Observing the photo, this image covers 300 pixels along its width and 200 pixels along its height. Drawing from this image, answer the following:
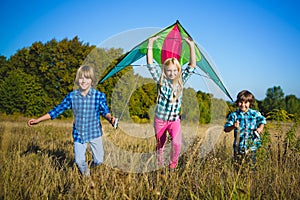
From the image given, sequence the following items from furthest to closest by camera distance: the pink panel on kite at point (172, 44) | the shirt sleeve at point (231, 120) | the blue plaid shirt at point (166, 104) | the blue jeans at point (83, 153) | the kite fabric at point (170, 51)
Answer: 1. the pink panel on kite at point (172, 44)
2. the kite fabric at point (170, 51)
3. the shirt sleeve at point (231, 120)
4. the blue plaid shirt at point (166, 104)
5. the blue jeans at point (83, 153)

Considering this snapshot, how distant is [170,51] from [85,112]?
2492 millimetres

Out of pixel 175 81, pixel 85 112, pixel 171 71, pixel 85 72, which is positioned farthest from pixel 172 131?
pixel 85 72

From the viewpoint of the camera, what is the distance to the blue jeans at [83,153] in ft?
12.4

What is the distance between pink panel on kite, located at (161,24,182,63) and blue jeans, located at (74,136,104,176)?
2.31 metres

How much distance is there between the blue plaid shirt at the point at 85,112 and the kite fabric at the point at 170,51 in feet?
3.42

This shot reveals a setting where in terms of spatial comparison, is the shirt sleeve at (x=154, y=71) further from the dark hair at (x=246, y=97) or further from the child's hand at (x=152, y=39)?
the dark hair at (x=246, y=97)

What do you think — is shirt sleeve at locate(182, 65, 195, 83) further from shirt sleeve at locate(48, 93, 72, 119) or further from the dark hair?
shirt sleeve at locate(48, 93, 72, 119)

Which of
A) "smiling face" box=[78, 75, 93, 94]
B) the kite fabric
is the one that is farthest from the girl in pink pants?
"smiling face" box=[78, 75, 93, 94]

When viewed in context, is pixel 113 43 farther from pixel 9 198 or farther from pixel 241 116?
pixel 9 198

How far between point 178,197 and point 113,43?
2608 mm

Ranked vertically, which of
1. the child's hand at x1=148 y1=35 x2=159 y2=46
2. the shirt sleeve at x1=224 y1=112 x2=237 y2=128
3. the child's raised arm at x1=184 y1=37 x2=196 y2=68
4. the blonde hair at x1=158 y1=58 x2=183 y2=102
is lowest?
the shirt sleeve at x1=224 y1=112 x2=237 y2=128

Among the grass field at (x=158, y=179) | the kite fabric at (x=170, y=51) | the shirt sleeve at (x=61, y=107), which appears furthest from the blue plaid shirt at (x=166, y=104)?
the shirt sleeve at (x=61, y=107)

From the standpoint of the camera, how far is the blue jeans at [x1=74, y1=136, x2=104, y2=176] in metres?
3.79

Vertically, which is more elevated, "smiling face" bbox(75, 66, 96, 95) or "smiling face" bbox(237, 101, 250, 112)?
"smiling face" bbox(75, 66, 96, 95)
